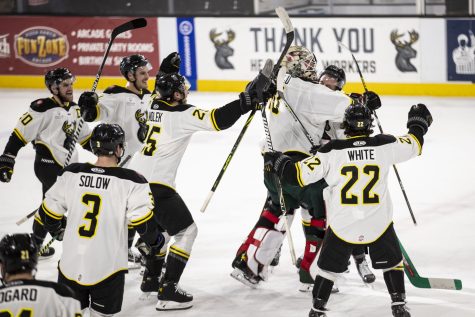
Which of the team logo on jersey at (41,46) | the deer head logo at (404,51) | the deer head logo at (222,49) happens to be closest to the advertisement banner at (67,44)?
the team logo on jersey at (41,46)

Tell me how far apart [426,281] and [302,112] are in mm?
1350

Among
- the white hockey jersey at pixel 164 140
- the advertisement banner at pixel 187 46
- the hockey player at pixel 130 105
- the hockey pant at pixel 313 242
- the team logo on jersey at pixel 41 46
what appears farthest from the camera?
the team logo on jersey at pixel 41 46

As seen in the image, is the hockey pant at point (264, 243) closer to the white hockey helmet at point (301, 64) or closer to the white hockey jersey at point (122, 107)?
the white hockey helmet at point (301, 64)

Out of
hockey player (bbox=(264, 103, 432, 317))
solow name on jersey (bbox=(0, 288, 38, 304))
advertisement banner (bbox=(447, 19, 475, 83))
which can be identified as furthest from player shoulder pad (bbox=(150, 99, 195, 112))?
advertisement banner (bbox=(447, 19, 475, 83))

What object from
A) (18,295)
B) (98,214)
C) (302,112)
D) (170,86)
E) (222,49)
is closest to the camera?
(18,295)

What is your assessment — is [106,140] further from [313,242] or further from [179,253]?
[313,242]

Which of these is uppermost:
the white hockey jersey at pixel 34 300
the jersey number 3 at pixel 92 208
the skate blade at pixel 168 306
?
the jersey number 3 at pixel 92 208

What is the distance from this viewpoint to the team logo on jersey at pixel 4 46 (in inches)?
569

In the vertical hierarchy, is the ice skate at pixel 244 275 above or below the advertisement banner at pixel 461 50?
below

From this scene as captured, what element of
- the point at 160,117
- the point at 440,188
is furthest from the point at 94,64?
the point at 160,117

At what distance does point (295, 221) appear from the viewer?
325 inches

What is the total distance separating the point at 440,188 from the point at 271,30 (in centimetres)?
475

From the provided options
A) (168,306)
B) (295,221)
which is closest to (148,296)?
(168,306)

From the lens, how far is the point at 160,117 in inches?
A: 251
